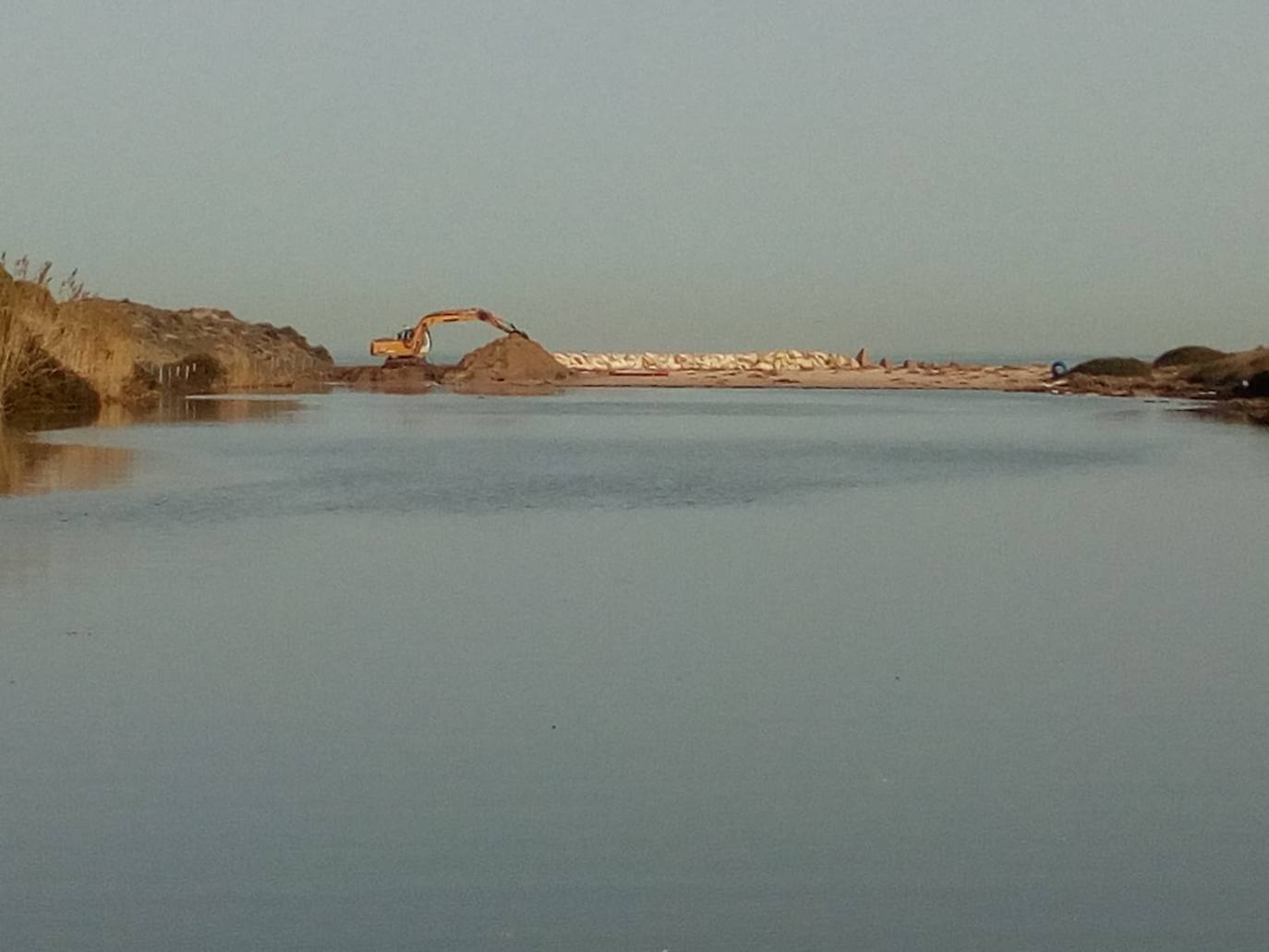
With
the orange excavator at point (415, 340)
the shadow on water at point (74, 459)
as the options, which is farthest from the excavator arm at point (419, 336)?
the shadow on water at point (74, 459)

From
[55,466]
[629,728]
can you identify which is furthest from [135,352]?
[629,728]

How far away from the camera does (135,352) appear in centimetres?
3775

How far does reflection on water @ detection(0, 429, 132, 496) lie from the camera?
16906 millimetres

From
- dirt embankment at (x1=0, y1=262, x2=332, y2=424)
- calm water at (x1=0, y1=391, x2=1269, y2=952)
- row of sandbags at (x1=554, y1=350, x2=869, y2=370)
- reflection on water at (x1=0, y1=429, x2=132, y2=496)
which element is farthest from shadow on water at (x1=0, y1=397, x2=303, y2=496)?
row of sandbags at (x1=554, y1=350, x2=869, y2=370)

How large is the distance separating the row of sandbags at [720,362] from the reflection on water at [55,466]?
171 feet

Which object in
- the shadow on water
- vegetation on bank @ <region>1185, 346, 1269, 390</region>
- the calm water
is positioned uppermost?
vegetation on bank @ <region>1185, 346, 1269, 390</region>

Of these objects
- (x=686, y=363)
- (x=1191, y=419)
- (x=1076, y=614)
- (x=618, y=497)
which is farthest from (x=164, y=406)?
(x=686, y=363)

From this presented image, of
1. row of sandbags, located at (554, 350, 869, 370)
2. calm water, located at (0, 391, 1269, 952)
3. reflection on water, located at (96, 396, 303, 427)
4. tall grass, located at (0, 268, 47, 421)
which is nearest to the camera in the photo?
calm water, located at (0, 391, 1269, 952)

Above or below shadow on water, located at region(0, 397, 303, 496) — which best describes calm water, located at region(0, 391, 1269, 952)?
below

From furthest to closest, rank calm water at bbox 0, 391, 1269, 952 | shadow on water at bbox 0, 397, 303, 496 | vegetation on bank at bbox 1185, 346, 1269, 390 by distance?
1. vegetation on bank at bbox 1185, 346, 1269, 390
2. shadow on water at bbox 0, 397, 303, 496
3. calm water at bbox 0, 391, 1269, 952

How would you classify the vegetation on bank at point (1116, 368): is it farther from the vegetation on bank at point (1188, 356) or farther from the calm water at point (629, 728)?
the calm water at point (629, 728)

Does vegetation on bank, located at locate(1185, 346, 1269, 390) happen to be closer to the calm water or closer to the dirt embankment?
the dirt embankment

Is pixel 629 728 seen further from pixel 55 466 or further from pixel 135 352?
pixel 135 352

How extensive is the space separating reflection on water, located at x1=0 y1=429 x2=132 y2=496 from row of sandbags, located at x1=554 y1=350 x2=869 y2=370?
52.0 m
